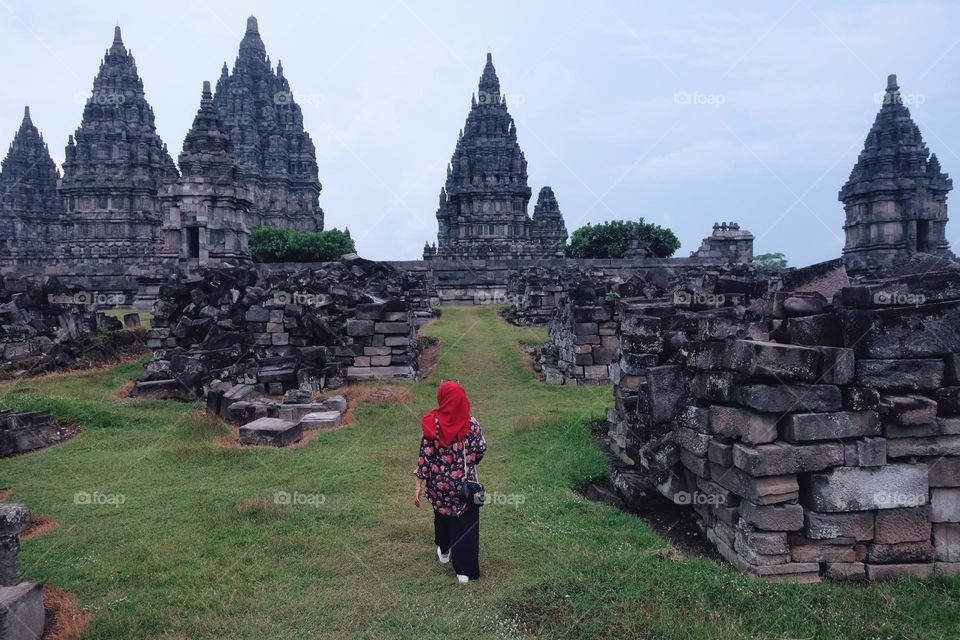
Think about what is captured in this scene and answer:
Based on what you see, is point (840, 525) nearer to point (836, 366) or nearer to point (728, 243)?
point (836, 366)

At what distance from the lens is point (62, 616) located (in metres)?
4.60

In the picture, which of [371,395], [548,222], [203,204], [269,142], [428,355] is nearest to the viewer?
[371,395]

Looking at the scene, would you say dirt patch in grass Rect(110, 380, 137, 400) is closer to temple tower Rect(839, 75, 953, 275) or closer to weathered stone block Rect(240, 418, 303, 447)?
weathered stone block Rect(240, 418, 303, 447)

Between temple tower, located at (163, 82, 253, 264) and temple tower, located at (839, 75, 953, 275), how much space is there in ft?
105

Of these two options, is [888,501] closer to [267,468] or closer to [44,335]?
[267,468]

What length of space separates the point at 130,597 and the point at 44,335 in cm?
1471

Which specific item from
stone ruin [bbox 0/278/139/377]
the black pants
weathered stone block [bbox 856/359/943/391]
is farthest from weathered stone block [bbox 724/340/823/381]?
stone ruin [bbox 0/278/139/377]

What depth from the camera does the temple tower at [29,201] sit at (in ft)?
155

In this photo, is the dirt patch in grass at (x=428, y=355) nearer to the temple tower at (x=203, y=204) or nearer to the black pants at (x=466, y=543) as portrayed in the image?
the black pants at (x=466, y=543)

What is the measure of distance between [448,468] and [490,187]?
1653 inches

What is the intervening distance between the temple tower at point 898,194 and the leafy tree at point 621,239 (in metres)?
18.2

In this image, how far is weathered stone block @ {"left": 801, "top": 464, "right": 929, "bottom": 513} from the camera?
4.99m

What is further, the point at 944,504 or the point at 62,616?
the point at 944,504

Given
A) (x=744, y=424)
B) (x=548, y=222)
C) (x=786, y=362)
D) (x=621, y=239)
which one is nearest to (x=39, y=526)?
(x=744, y=424)
